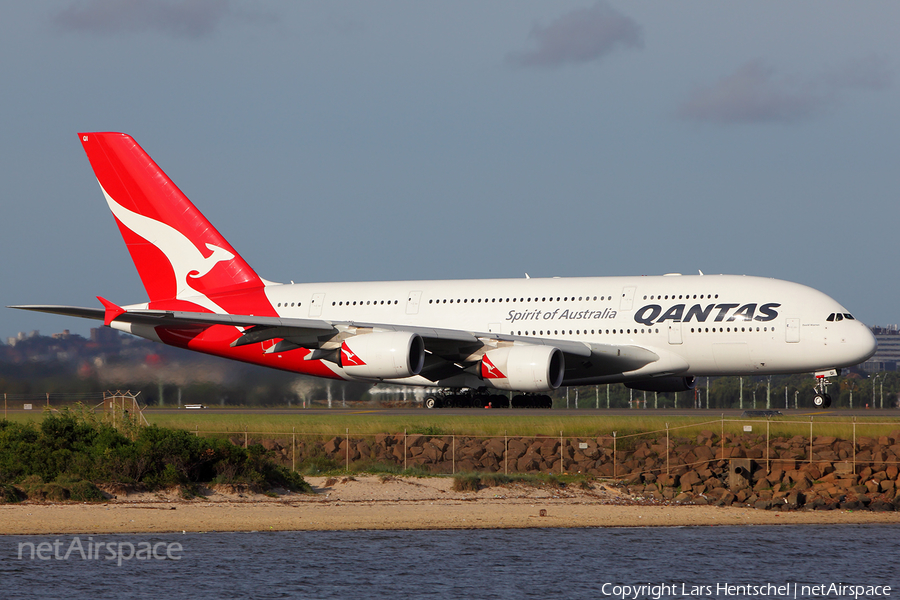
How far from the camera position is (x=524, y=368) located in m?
31.8

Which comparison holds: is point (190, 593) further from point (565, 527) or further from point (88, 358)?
→ point (88, 358)

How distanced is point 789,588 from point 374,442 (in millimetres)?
13364

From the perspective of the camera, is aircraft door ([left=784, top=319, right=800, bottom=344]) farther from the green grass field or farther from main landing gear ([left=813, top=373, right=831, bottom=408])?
the green grass field

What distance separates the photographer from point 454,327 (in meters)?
36.2

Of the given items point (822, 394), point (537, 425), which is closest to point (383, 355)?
point (537, 425)

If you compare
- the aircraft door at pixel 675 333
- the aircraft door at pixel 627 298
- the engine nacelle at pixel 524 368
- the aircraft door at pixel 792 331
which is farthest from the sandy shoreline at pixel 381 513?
the aircraft door at pixel 627 298

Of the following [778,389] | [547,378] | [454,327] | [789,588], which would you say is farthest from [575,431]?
[778,389]

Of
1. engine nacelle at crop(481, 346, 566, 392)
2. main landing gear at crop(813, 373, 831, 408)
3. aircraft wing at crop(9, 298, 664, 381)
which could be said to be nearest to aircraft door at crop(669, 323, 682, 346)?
aircraft wing at crop(9, 298, 664, 381)

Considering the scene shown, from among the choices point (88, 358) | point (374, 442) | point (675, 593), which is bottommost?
point (675, 593)

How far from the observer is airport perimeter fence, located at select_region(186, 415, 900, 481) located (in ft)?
88.6

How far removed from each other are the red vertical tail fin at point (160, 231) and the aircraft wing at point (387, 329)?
4.93 metres

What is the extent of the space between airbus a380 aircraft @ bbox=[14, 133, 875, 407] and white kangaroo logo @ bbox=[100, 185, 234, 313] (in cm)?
5
